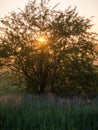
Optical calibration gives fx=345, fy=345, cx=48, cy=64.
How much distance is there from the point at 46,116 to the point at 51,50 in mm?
6893

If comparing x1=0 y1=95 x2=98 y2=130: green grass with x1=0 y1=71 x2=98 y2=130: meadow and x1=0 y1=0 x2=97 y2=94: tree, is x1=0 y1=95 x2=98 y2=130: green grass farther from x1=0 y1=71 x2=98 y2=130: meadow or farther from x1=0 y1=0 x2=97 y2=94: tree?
x1=0 y1=0 x2=97 y2=94: tree

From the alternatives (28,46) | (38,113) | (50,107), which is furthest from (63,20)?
(38,113)

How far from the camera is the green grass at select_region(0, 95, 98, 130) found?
8.00m

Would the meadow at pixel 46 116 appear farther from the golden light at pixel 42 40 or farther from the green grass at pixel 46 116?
the golden light at pixel 42 40

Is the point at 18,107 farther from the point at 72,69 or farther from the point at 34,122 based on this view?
the point at 72,69

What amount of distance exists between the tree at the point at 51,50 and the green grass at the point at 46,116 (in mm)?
5099

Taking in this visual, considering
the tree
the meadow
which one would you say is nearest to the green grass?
the meadow

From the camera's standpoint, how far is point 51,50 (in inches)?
599

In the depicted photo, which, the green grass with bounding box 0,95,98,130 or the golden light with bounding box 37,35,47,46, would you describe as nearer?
the green grass with bounding box 0,95,98,130

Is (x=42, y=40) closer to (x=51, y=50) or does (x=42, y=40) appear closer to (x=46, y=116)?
(x=51, y=50)

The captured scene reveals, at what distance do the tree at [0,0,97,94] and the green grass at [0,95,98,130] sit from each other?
5.10 m

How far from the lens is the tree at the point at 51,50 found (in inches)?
597

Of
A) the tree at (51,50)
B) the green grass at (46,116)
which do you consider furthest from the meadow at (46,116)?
the tree at (51,50)

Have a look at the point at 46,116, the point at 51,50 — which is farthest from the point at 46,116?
the point at 51,50
